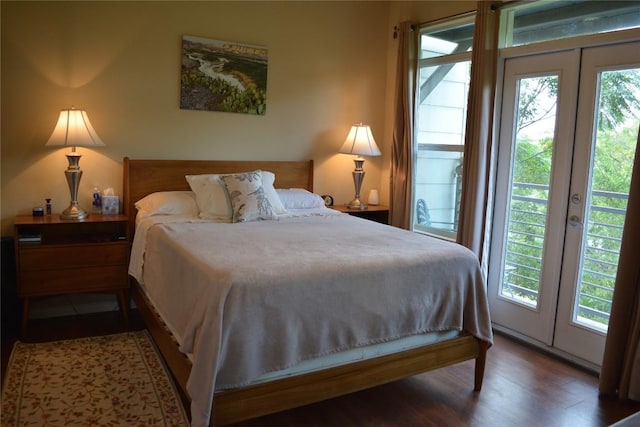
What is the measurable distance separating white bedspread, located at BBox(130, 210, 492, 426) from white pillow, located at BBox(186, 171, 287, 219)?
1.25ft

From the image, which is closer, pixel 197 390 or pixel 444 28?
pixel 197 390

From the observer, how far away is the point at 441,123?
14.1ft

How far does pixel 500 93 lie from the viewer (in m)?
3.63

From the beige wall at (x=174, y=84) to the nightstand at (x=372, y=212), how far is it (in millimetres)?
258

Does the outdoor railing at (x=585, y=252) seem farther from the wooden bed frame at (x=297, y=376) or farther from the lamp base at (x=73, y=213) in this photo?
the lamp base at (x=73, y=213)

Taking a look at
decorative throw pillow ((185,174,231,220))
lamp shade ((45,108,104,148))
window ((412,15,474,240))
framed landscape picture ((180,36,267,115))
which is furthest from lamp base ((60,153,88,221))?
window ((412,15,474,240))

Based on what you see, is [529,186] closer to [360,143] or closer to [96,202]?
[360,143]

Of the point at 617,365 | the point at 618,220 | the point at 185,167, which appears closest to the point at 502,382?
the point at 617,365

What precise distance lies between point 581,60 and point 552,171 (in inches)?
27.7

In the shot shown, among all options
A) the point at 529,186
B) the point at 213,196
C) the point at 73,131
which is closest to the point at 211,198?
the point at 213,196

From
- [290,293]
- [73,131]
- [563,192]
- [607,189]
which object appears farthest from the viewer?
[73,131]

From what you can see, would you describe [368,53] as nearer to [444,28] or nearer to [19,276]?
[444,28]

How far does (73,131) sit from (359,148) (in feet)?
7.35

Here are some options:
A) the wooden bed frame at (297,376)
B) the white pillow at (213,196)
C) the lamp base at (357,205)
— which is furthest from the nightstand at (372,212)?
the wooden bed frame at (297,376)
